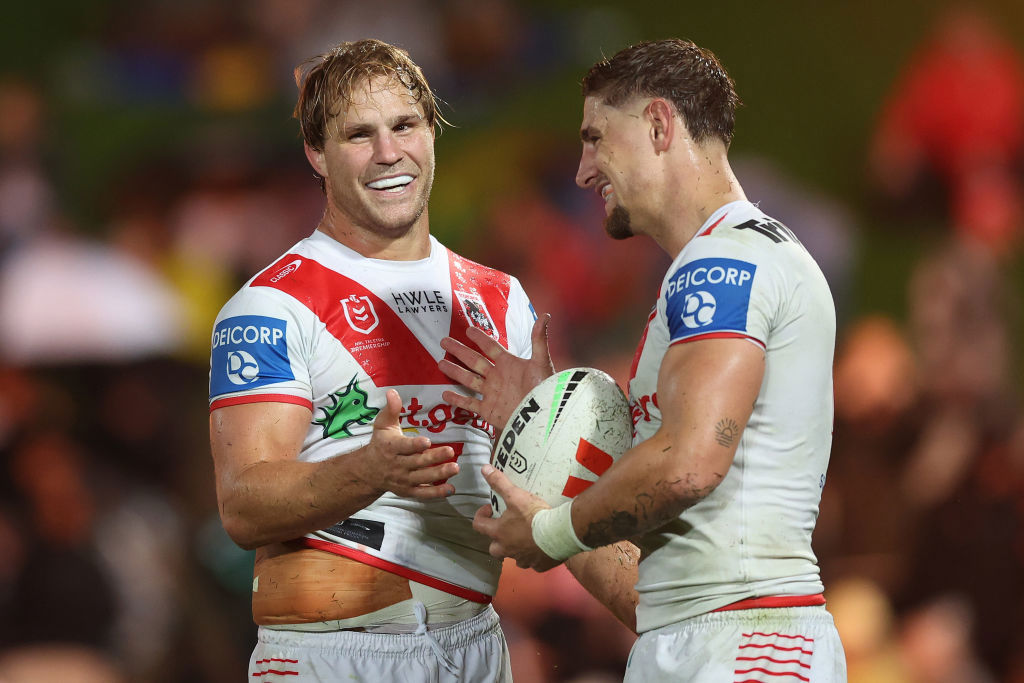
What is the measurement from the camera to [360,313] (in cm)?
284

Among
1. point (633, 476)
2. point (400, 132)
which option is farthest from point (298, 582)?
point (400, 132)

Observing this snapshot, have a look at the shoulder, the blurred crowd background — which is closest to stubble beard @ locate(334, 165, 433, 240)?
the shoulder

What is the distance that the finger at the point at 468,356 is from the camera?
9.53 feet

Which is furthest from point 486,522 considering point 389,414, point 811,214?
point 811,214

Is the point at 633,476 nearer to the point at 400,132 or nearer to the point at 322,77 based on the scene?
the point at 400,132

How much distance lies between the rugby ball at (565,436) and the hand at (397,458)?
21 centimetres

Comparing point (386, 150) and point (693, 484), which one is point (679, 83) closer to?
point (386, 150)

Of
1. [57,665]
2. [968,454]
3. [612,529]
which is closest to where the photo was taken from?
[612,529]

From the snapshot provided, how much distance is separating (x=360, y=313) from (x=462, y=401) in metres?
0.35

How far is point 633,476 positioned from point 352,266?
1.10 meters

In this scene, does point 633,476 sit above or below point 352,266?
below

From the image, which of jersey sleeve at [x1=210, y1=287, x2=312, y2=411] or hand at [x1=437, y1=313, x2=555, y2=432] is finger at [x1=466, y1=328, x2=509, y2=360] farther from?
jersey sleeve at [x1=210, y1=287, x2=312, y2=411]

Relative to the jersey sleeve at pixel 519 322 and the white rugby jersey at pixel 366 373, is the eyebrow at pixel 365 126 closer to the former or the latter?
the white rugby jersey at pixel 366 373

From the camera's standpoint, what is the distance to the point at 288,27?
27.0ft
